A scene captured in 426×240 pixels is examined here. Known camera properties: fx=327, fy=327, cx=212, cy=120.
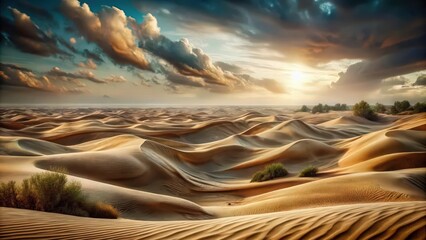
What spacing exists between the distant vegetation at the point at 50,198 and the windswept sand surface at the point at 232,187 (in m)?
0.72

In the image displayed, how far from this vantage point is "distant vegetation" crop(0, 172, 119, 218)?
6.18 meters

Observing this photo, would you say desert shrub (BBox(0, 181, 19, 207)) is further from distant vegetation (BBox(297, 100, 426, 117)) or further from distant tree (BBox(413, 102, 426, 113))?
distant tree (BBox(413, 102, 426, 113))

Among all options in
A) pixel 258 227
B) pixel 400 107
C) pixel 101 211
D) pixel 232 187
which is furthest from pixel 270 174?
pixel 400 107

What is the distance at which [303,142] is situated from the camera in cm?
2319

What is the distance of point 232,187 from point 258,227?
1037 centimetres

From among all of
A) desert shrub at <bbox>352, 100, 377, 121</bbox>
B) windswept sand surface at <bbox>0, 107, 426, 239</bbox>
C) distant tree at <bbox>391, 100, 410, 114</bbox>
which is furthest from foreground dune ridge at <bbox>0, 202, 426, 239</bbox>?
distant tree at <bbox>391, 100, 410, 114</bbox>

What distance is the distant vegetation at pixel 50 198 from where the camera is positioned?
243 inches

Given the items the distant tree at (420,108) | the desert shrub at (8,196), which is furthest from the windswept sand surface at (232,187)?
the distant tree at (420,108)

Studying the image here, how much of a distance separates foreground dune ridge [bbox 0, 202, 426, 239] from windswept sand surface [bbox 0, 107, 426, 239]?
0.05ft

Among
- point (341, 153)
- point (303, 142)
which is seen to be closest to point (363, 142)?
point (341, 153)

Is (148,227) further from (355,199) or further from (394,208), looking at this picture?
(355,199)

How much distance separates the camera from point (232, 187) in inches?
587

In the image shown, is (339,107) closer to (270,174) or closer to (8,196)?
(270,174)

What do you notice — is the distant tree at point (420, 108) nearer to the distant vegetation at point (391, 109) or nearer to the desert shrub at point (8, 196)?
the distant vegetation at point (391, 109)
